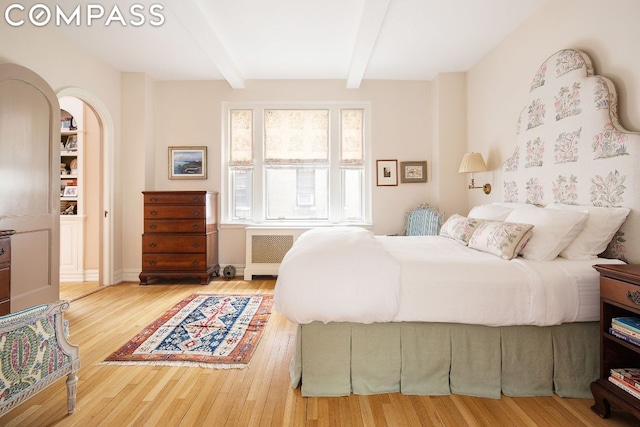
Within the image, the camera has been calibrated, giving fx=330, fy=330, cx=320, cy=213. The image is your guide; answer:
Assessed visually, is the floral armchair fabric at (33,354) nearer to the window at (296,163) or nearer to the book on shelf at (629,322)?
the book on shelf at (629,322)

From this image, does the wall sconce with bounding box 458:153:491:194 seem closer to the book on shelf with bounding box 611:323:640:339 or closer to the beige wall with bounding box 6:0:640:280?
the beige wall with bounding box 6:0:640:280

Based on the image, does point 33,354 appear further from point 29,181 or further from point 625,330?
point 625,330

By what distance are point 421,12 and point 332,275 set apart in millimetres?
2651

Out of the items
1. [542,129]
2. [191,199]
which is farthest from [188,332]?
[542,129]

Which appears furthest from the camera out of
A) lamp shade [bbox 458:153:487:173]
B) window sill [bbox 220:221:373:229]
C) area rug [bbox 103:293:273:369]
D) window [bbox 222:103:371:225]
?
window [bbox 222:103:371:225]

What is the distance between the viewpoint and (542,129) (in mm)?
2756

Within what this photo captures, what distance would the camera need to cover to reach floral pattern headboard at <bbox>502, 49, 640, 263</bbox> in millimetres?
2004

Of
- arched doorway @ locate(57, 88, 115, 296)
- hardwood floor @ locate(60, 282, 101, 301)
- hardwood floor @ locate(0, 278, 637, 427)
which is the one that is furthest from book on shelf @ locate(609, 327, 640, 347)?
arched doorway @ locate(57, 88, 115, 296)

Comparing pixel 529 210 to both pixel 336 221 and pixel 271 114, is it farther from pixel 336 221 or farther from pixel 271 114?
pixel 271 114

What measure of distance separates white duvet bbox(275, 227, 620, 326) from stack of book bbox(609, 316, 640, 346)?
15 centimetres

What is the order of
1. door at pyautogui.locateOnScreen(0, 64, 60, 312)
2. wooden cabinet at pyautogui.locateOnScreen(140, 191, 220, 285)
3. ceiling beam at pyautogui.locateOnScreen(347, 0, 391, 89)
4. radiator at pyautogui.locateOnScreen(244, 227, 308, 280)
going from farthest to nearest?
radiator at pyautogui.locateOnScreen(244, 227, 308, 280)
wooden cabinet at pyautogui.locateOnScreen(140, 191, 220, 285)
ceiling beam at pyautogui.locateOnScreen(347, 0, 391, 89)
door at pyautogui.locateOnScreen(0, 64, 60, 312)

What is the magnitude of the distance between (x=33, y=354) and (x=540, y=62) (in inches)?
159

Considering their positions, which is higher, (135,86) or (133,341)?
(135,86)

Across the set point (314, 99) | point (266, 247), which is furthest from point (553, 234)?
point (314, 99)
